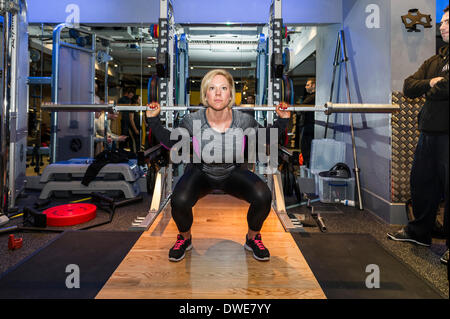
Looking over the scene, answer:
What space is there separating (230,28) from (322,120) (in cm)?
227

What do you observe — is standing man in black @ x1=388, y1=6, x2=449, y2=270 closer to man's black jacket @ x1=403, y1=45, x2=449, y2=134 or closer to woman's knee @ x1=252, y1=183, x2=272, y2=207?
man's black jacket @ x1=403, y1=45, x2=449, y2=134

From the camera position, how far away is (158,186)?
9.09 feet

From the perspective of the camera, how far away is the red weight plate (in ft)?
8.84

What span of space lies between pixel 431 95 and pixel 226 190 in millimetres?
1430

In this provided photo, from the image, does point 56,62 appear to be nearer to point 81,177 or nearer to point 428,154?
point 81,177

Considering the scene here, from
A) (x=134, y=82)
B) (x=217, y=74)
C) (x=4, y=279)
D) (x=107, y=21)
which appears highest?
(x=107, y=21)

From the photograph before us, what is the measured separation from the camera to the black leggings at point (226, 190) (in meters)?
1.79

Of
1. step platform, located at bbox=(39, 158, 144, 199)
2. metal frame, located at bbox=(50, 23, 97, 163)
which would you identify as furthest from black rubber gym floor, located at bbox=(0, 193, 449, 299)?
metal frame, located at bbox=(50, 23, 97, 163)

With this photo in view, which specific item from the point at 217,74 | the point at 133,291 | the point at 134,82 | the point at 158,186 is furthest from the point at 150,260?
the point at 134,82

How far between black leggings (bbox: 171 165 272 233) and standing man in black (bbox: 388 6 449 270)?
1206 millimetres
